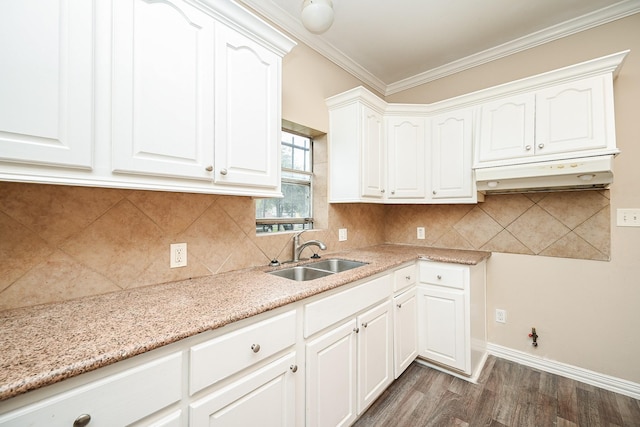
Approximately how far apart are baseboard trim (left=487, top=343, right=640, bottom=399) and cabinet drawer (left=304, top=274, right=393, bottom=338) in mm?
1380

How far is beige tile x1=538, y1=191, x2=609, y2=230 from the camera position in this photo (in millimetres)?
2004

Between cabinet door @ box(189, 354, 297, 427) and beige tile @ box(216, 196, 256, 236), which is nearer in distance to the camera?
cabinet door @ box(189, 354, 297, 427)

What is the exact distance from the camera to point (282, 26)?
6.61 ft

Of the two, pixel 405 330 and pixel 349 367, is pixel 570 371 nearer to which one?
pixel 405 330

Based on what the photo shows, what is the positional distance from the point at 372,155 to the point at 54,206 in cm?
204

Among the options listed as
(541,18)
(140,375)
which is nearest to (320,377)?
(140,375)

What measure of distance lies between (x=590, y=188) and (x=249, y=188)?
7.90 feet

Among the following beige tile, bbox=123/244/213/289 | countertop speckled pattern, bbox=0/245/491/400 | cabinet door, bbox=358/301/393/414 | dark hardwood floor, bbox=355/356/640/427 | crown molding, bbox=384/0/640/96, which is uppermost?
crown molding, bbox=384/0/640/96

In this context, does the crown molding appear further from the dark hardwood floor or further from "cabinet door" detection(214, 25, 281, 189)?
the dark hardwood floor


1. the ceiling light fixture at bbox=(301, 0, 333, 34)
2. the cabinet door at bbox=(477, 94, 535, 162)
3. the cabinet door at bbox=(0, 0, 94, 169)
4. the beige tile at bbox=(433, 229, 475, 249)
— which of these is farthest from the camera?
the beige tile at bbox=(433, 229, 475, 249)

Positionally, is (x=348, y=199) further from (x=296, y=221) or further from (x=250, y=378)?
(x=250, y=378)

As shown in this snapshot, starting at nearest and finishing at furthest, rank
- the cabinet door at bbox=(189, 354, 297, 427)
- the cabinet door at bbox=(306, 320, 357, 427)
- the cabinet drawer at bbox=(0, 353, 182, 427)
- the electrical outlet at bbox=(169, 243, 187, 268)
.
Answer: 1. the cabinet drawer at bbox=(0, 353, 182, 427)
2. the cabinet door at bbox=(189, 354, 297, 427)
3. the cabinet door at bbox=(306, 320, 357, 427)
4. the electrical outlet at bbox=(169, 243, 187, 268)

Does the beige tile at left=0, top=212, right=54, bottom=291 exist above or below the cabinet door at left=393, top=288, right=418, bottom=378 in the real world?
above

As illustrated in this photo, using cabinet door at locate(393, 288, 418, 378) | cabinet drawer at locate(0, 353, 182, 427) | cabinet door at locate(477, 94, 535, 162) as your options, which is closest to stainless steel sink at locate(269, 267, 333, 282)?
cabinet door at locate(393, 288, 418, 378)
